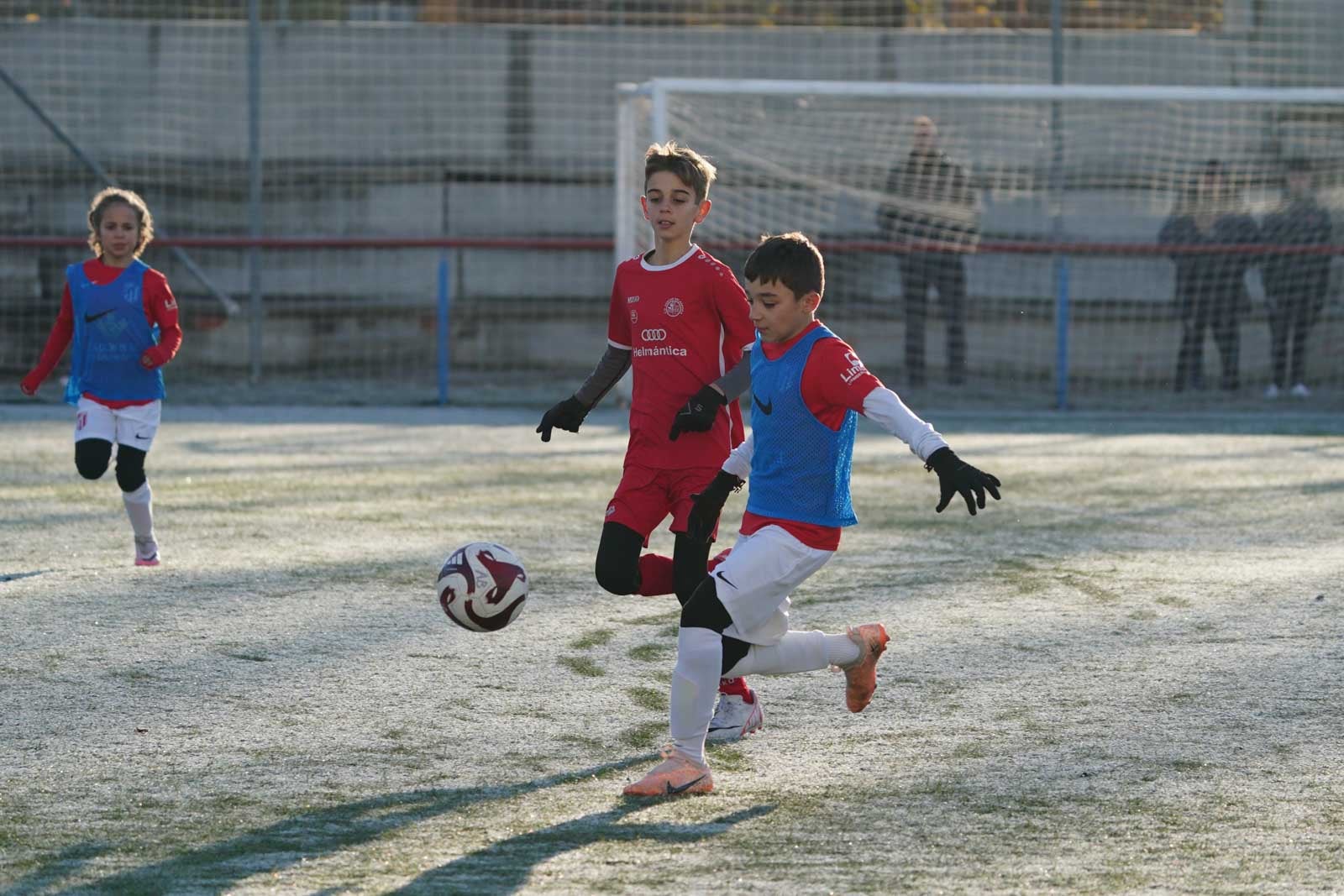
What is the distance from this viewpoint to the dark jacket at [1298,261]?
47.7 feet

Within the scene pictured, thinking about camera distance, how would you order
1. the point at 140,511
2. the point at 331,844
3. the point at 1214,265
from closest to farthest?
the point at 331,844, the point at 140,511, the point at 1214,265

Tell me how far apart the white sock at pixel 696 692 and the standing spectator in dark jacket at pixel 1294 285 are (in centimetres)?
1140

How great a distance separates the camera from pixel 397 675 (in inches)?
203

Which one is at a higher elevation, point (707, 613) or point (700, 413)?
point (700, 413)

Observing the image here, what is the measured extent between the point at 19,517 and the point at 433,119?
8.49 meters

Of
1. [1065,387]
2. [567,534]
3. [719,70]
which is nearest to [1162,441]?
[1065,387]

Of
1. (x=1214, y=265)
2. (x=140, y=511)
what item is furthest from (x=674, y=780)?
(x=1214, y=265)

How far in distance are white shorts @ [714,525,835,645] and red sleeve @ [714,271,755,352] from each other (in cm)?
87

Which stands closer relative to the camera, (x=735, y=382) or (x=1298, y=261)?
(x=735, y=382)

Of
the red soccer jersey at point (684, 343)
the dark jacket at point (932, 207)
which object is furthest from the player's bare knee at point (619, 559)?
the dark jacket at point (932, 207)

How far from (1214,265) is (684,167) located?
1078 centimetres

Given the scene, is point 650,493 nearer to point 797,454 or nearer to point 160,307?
point 797,454

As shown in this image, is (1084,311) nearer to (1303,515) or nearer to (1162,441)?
(1162,441)

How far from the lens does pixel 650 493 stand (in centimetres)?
487
